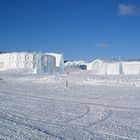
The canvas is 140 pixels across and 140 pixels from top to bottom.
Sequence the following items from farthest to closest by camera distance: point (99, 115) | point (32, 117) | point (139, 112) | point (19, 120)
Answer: point (139, 112)
point (99, 115)
point (32, 117)
point (19, 120)

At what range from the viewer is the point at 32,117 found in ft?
29.4

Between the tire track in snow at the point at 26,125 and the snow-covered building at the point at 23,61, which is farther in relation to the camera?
the snow-covered building at the point at 23,61

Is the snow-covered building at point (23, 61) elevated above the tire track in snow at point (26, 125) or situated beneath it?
elevated above

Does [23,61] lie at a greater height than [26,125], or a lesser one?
greater

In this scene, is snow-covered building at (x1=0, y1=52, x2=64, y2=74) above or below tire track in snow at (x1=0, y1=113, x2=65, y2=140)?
above

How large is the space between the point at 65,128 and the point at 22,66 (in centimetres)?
5402

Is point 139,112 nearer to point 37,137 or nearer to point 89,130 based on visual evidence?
point 89,130

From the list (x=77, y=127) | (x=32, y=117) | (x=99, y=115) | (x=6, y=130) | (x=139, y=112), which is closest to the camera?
(x=6, y=130)

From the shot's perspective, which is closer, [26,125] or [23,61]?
[26,125]

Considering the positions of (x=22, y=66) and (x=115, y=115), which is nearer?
(x=115, y=115)

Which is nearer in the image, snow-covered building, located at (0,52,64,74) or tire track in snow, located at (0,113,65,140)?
tire track in snow, located at (0,113,65,140)

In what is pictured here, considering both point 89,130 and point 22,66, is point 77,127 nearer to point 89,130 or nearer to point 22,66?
point 89,130

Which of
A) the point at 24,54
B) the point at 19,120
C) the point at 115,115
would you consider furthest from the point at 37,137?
the point at 24,54

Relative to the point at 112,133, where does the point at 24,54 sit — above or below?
above
